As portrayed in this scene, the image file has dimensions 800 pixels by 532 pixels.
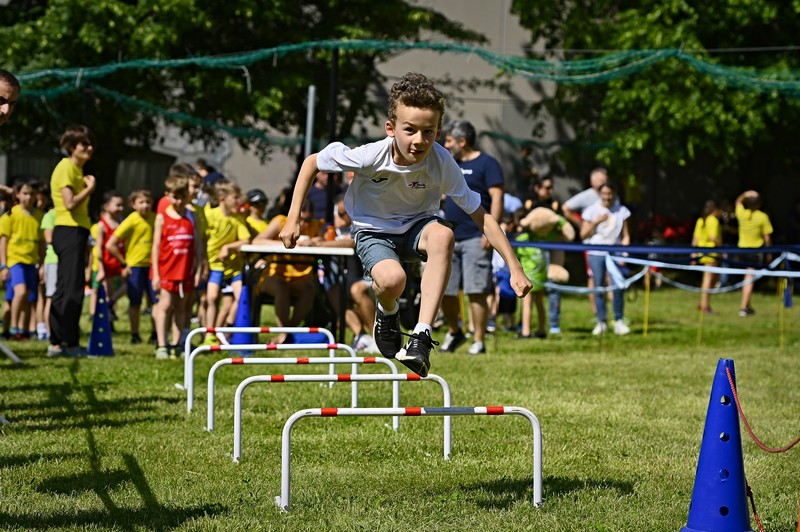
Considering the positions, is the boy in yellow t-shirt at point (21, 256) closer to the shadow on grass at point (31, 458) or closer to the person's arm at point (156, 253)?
the person's arm at point (156, 253)

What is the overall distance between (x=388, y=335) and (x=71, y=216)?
5668mm

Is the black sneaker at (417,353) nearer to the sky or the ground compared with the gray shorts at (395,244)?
nearer to the ground

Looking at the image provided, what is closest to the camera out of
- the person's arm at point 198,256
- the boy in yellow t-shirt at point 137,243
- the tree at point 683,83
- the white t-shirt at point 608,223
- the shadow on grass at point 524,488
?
the shadow on grass at point 524,488

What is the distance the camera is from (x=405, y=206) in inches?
244

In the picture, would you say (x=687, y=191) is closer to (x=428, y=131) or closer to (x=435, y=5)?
(x=435, y=5)

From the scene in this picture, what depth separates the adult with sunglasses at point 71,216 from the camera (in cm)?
1084

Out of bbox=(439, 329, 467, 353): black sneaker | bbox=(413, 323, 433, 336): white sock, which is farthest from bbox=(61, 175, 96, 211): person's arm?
bbox=(413, 323, 433, 336): white sock

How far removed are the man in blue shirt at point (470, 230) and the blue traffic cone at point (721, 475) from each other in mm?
6431

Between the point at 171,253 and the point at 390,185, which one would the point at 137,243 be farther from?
the point at 390,185

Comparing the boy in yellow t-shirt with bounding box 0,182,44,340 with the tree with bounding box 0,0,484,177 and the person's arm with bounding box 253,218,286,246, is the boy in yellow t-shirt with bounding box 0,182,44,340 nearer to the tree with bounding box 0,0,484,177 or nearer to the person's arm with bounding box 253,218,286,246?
the person's arm with bounding box 253,218,286,246

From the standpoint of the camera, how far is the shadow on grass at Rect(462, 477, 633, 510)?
5575mm

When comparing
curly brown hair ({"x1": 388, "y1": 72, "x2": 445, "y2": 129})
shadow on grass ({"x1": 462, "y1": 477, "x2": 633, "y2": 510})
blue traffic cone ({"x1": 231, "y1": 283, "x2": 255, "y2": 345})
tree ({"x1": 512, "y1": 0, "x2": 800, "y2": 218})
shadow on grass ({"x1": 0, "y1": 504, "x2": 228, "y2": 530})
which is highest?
tree ({"x1": 512, "y1": 0, "x2": 800, "y2": 218})

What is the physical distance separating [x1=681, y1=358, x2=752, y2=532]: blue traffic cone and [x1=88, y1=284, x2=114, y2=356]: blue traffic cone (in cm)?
767

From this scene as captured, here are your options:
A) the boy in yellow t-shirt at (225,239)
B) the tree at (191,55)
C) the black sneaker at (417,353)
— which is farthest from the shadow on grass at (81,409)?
the tree at (191,55)
